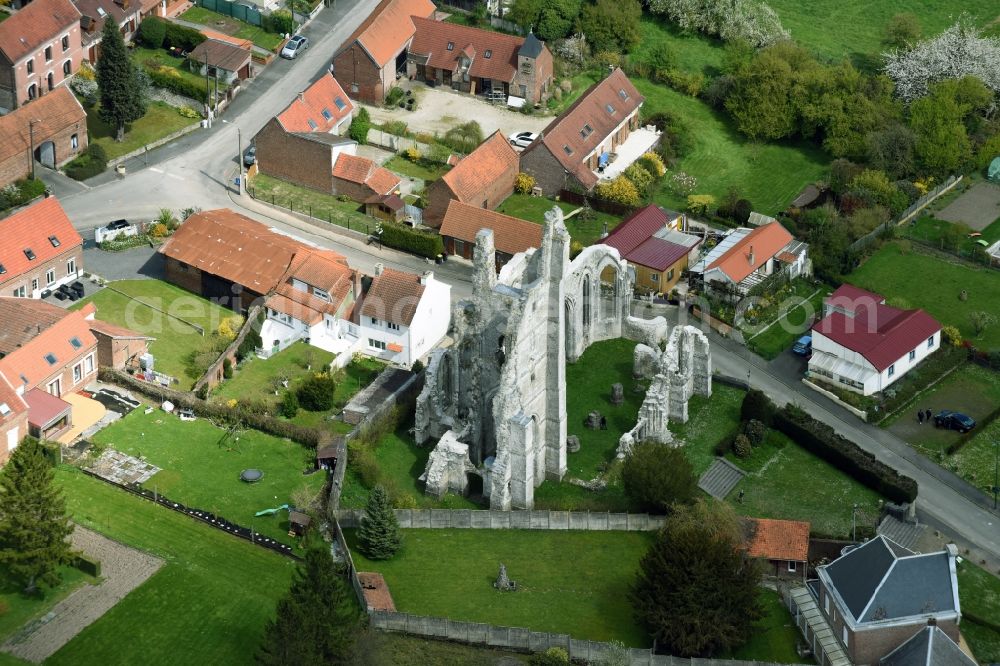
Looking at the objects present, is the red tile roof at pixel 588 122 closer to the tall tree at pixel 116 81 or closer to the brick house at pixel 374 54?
the brick house at pixel 374 54

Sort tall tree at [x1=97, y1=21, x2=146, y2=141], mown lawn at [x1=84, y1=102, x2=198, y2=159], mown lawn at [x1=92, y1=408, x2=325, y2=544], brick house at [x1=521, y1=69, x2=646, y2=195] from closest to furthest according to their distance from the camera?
mown lawn at [x1=92, y1=408, x2=325, y2=544] → brick house at [x1=521, y1=69, x2=646, y2=195] → tall tree at [x1=97, y1=21, x2=146, y2=141] → mown lawn at [x1=84, y1=102, x2=198, y2=159]

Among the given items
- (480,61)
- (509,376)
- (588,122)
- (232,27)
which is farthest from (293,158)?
(509,376)

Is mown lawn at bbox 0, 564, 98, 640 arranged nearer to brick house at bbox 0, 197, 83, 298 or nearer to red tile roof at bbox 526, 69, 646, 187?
brick house at bbox 0, 197, 83, 298

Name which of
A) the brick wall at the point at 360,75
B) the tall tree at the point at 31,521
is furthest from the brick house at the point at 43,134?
the tall tree at the point at 31,521

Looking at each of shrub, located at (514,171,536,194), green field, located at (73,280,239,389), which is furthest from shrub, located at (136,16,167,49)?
shrub, located at (514,171,536,194)

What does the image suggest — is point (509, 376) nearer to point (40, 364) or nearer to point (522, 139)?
point (40, 364)

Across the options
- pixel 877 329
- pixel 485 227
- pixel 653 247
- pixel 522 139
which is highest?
pixel 877 329

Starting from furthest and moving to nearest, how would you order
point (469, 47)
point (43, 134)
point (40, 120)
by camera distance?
point (469, 47) < point (40, 120) < point (43, 134)

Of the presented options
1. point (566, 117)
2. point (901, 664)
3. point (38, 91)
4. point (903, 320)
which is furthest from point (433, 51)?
point (901, 664)
